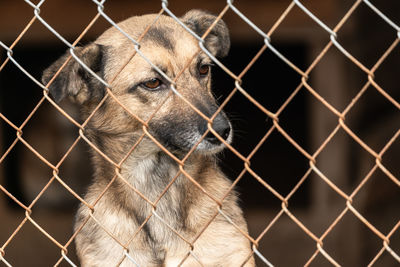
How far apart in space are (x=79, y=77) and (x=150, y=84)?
395 millimetres

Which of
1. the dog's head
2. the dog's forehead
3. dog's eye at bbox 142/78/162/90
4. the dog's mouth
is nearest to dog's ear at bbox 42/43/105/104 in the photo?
the dog's head

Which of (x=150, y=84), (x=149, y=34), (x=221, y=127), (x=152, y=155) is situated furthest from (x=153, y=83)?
(x=221, y=127)

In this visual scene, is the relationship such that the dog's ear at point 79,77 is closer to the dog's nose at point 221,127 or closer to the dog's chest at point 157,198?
the dog's chest at point 157,198

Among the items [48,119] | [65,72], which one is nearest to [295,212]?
[48,119]

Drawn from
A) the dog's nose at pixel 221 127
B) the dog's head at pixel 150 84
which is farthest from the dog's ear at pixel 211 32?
the dog's nose at pixel 221 127

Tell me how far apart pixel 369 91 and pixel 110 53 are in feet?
12.5

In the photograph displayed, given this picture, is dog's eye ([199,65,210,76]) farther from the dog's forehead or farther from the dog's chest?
the dog's chest

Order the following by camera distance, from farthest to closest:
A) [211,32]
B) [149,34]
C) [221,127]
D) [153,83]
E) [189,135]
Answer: [211,32] < [149,34] < [153,83] < [189,135] < [221,127]

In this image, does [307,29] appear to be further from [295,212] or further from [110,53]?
[110,53]

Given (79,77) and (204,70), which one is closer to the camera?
(79,77)

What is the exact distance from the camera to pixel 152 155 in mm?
3586

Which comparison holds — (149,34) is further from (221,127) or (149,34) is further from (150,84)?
(221,127)

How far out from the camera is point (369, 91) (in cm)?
659

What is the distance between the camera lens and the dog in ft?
10.5
